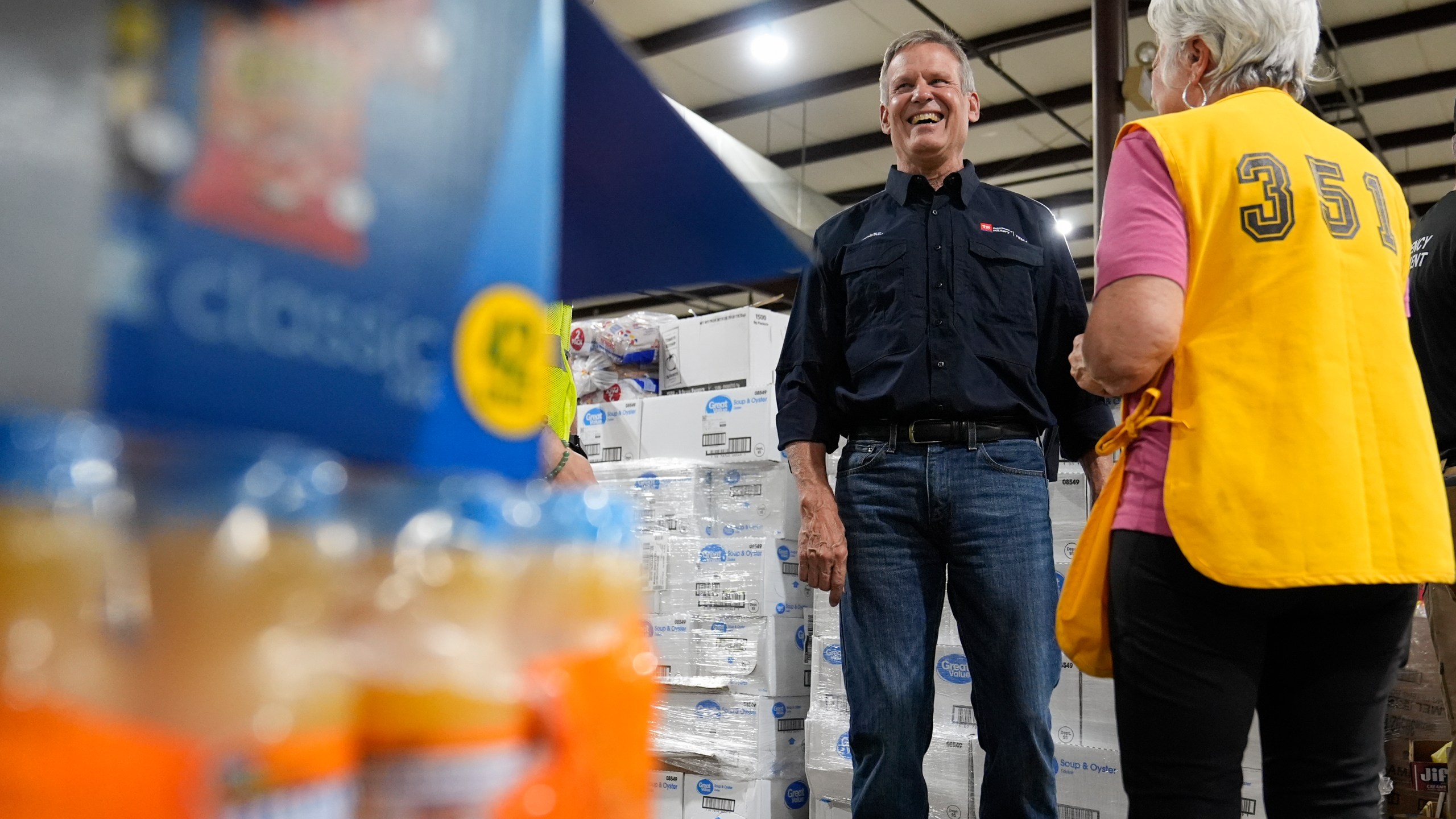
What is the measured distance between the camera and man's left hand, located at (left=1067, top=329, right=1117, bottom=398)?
1291mm

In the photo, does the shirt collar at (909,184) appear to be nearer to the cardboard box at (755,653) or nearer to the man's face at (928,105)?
the man's face at (928,105)

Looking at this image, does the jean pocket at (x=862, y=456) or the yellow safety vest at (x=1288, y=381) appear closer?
the yellow safety vest at (x=1288, y=381)

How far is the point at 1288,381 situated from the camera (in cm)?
111

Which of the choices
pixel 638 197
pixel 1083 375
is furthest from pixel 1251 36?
pixel 638 197

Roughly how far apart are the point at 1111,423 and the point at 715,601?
1.59m

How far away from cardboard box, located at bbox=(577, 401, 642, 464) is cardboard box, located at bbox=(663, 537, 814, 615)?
0.47 m

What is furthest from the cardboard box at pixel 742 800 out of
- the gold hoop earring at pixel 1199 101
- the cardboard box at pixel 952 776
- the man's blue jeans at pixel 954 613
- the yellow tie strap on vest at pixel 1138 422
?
the gold hoop earring at pixel 1199 101

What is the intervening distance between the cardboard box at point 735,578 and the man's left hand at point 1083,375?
66.7 inches

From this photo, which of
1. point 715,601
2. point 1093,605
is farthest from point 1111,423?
point 715,601

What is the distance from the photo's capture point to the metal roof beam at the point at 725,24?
239 inches

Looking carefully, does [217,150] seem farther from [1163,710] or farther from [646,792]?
[1163,710]

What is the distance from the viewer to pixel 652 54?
21.6 ft

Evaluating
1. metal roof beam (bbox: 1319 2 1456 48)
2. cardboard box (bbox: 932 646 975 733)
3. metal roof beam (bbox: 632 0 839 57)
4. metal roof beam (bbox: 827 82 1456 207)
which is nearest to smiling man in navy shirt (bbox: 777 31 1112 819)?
cardboard box (bbox: 932 646 975 733)

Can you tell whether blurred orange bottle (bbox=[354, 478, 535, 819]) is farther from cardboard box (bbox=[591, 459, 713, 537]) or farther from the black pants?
cardboard box (bbox=[591, 459, 713, 537])
